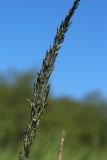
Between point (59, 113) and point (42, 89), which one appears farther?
point (59, 113)


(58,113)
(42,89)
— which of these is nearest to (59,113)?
(58,113)

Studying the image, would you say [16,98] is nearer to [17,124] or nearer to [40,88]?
[17,124]

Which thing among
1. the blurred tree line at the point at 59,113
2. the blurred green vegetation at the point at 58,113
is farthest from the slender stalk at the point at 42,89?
the blurred tree line at the point at 59,113

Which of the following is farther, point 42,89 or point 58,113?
point 58,113

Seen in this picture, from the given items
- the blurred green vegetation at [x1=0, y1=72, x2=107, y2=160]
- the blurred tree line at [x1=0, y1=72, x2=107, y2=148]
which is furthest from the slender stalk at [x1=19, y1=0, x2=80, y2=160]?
the blurred tree line at [x1=0, y1=72, x2=107, y2=148]

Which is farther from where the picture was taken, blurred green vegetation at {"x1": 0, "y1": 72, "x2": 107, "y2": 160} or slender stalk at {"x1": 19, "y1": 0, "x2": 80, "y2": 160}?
blurred green vegetation at {"x1": 0, "y1": 72, "x2": 107, "y2": 160}

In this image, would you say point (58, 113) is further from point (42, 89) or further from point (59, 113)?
point (42, 89)

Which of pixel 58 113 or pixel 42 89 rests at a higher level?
pixel 58 113

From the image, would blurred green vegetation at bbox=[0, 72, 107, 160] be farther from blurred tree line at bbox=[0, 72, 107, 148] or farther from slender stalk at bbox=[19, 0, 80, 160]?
slender stalk at bbox=[19, 0, 80, 160]

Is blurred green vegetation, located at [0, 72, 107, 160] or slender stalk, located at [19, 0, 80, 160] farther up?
blurred green vegetation, located at [0, 72, 107, 160]
